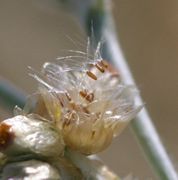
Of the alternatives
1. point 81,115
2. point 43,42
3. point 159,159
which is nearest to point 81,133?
point 81,115

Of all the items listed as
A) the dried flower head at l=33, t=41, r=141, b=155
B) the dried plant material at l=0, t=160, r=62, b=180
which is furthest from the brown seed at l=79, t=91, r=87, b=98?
the dried plant material at l=0, t=160, r=62, b=180

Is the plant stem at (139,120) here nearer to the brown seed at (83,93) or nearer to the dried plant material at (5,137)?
the brown seed at (83,93)

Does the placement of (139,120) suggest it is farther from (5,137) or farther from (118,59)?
(5,137)

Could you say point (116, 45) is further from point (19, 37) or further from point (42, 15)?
point (19, 37)

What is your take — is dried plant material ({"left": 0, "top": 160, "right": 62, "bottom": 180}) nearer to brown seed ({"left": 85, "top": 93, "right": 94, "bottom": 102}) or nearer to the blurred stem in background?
brown seed ({"left": 85, "top": 93, "right": 94, "bottom": 102})

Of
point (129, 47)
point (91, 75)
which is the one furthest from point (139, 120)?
point (129, 47)

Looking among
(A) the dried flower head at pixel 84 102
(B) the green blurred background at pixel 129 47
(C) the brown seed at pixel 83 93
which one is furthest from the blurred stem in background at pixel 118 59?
(B) the green blurred background at pixel 129 47

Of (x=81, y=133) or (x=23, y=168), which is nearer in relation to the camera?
(x=23, y=168)
